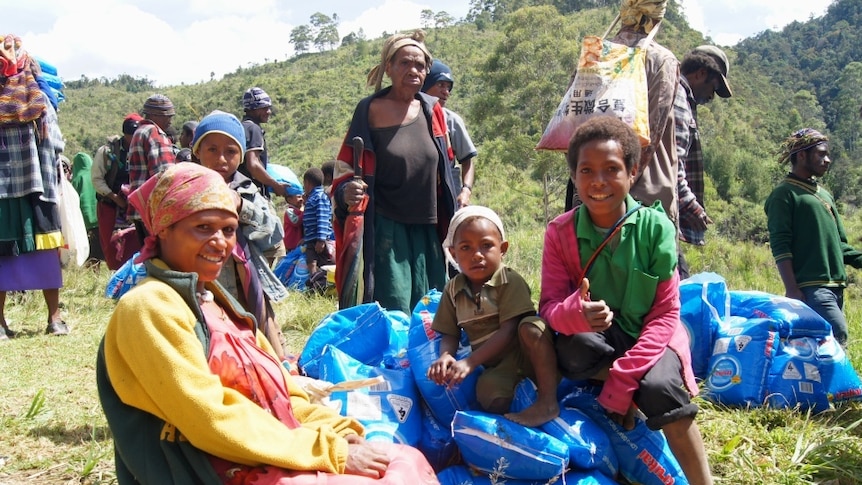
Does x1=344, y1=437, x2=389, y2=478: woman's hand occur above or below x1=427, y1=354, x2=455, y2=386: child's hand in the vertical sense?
below

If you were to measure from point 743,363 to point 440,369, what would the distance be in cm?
164

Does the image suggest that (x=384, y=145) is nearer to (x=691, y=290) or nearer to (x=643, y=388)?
(x=691, y=290)

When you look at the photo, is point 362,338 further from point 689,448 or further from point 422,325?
point 689,448

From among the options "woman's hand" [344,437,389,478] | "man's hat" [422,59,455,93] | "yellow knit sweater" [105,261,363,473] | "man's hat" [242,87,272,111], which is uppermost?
"man's hat" [422,59,455,93]

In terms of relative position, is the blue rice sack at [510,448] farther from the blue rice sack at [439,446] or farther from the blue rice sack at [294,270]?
the blue rice sack at [294,270]

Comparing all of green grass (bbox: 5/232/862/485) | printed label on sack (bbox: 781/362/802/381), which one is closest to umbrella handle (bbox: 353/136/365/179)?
green grass (bbox: 5/232/862/485)

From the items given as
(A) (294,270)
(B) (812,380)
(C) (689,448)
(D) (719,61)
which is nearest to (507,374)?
(C) (689,448)

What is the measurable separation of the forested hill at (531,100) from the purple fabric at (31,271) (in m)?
13.5

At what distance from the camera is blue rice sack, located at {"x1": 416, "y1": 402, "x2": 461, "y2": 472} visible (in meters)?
2.77

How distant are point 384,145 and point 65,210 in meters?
2.65

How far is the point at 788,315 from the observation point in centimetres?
345

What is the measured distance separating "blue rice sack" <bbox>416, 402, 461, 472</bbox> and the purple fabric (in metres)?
3.34

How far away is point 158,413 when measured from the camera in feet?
5.90

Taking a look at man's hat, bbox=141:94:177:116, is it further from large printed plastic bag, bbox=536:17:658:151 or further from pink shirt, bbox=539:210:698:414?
pink shirt, bbox=539:210:698:414
